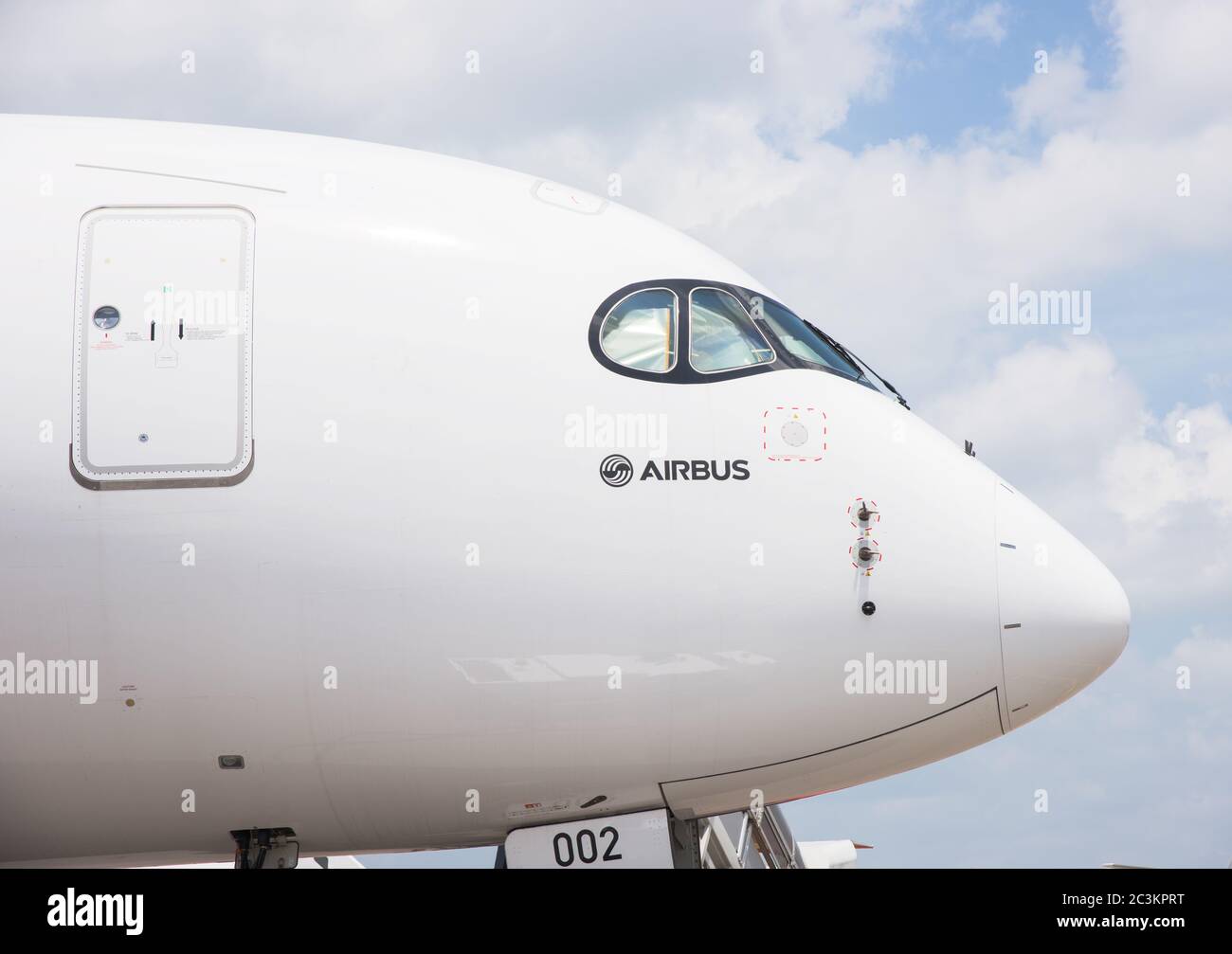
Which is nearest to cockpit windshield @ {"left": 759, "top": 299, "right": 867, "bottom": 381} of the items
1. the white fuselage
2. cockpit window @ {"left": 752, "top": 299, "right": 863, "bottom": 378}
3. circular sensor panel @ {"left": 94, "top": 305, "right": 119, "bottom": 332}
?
cockpit window @ {"left": 752, "top": 299, "right": 863, "bottom": 378}

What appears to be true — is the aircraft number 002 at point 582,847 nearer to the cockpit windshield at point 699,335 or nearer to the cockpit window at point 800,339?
the cockpit windshield at point 699,335

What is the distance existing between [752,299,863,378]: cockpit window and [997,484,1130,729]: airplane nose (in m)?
1.37

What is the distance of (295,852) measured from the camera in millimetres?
8648

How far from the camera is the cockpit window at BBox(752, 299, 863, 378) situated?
8609mm

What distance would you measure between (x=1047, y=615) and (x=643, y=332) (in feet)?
9.85

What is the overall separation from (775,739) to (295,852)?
10.7 feet

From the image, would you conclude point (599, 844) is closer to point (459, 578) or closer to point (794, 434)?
point (459, 578)

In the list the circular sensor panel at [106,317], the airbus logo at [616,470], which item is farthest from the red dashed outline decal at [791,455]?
the circular sensor panel at [106,317]

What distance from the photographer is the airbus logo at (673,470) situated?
784cm

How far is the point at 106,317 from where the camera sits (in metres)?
7.94

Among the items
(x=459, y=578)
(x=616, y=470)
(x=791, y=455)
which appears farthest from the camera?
(x=791, y=455)

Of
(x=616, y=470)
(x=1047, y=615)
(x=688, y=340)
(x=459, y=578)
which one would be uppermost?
(x=688, y=340)

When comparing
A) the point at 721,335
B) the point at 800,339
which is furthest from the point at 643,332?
the point at 800,339

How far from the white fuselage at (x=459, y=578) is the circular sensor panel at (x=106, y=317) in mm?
134
